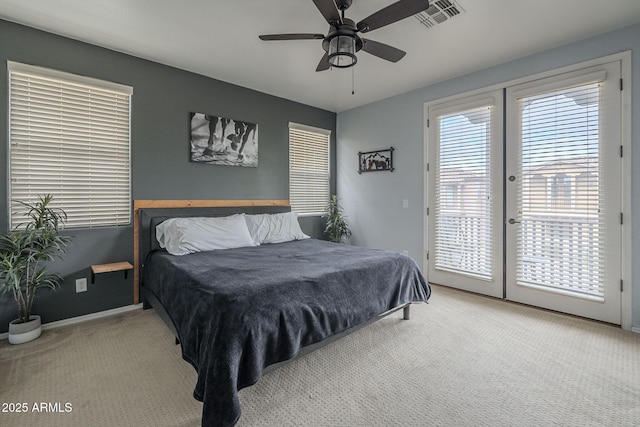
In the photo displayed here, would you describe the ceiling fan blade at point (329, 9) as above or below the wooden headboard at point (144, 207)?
above

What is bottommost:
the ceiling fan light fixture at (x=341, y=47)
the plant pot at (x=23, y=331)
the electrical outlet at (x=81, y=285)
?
the plant pot at (x=23, y=331)

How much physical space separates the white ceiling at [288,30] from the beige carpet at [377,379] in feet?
8.97

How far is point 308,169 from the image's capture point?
4855 millimetres

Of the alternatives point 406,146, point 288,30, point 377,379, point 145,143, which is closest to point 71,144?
point 145,143

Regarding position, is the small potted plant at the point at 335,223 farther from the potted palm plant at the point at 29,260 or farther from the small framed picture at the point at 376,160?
the potted palm plant at the point at 29,260

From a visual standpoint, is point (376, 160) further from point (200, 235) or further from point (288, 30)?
point (200, 235)

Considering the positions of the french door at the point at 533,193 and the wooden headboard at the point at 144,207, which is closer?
the french door at the point at 533,193

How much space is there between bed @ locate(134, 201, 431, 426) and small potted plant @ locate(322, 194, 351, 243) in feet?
5.31

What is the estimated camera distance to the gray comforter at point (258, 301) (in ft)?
4.86

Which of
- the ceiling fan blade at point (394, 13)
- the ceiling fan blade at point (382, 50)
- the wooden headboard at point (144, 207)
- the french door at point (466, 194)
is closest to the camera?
the ceiling fan blade at point (394, 13)

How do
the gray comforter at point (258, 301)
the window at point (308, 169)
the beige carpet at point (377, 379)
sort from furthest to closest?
the window at point (308, 169) → the beige carpet at point (377, 379) → the gray comforter at point (258, 301)

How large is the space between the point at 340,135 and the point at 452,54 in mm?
2358

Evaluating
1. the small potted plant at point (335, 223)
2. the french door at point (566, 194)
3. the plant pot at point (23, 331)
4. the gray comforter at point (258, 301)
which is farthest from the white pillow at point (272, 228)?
the french door at point (566, 194)

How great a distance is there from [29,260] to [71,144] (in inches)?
44.7
